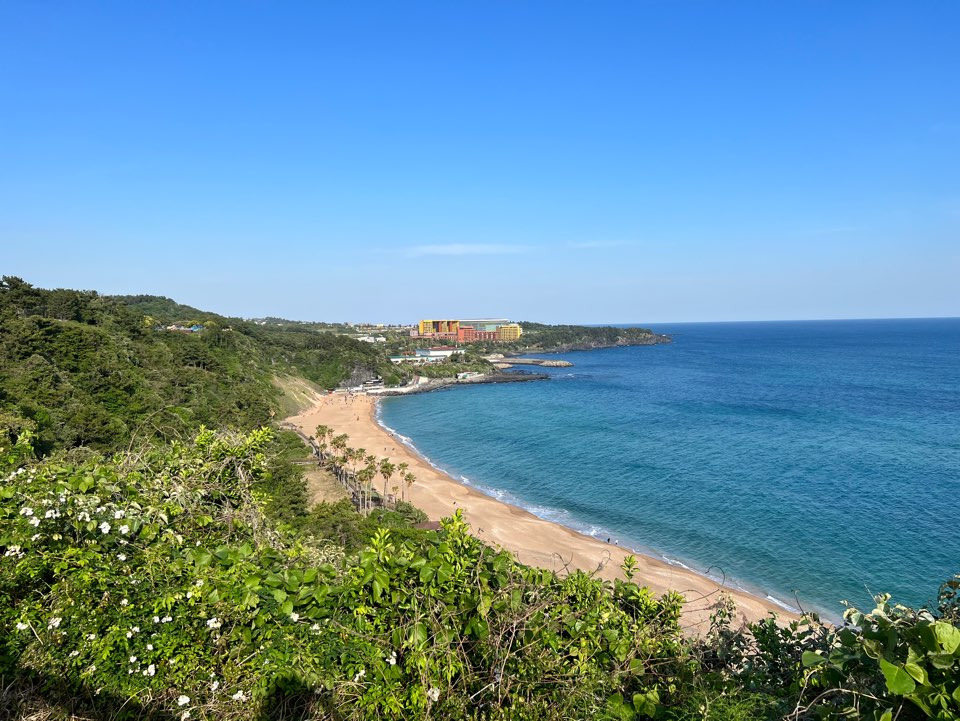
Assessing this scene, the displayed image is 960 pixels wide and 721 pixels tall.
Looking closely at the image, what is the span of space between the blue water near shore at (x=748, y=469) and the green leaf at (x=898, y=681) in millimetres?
2304

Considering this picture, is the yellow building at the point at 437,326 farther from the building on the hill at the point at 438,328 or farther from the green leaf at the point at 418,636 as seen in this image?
the green leaf at the point at 418,636

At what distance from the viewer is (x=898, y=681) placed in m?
2.25

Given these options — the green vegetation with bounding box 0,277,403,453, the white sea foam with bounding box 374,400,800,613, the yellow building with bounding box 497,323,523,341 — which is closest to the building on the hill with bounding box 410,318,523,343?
the yellow building with bounding box 497,323,523,341

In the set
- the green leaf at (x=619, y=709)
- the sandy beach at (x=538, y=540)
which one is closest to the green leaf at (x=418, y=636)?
the green leaf at (x=619, y=709)

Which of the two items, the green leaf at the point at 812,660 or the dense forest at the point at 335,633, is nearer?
the green leaf at the point at 812,660

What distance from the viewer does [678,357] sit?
130625 millimetres

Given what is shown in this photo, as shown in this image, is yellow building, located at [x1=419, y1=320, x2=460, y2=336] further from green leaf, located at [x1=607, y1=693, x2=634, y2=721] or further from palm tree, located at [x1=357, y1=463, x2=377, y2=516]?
green leaf, located at [x1=607, y1=693, x2=634, y2=721]

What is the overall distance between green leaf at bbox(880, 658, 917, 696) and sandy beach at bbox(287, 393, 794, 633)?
877cm

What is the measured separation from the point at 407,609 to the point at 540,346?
555ft

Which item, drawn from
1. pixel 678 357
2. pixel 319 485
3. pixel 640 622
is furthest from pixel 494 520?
pixel 678 357

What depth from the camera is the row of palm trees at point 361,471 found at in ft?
106

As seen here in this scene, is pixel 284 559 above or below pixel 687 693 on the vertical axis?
above

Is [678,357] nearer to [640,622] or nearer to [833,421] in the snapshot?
[833,421]

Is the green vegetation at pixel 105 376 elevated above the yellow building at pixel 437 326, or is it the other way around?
the yellow building at pixel 437 326
